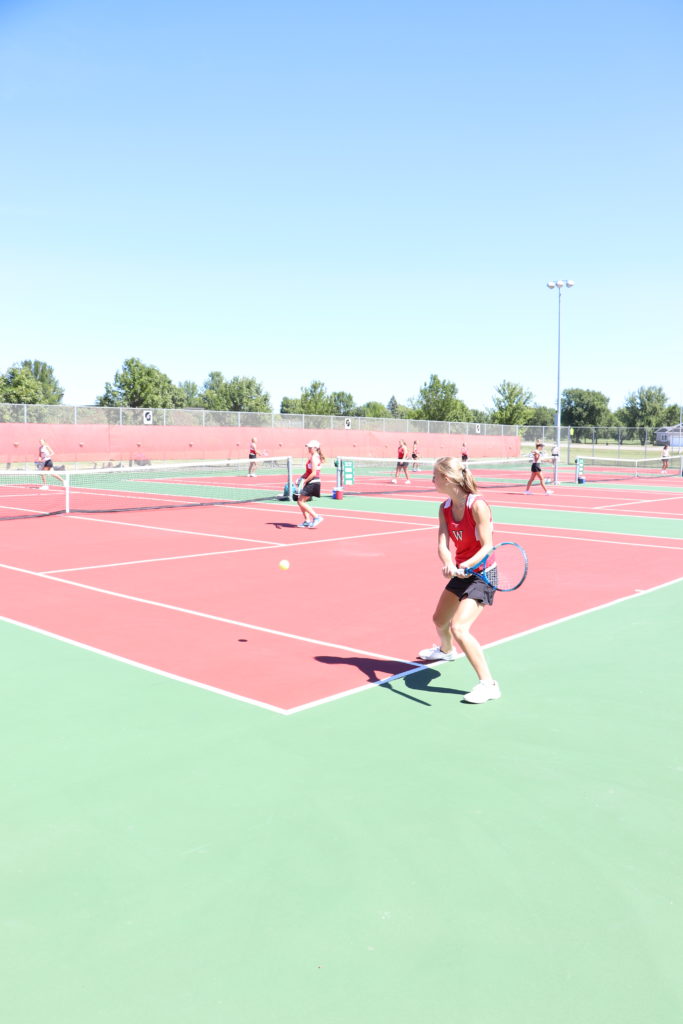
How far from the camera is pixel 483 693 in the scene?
5980mm

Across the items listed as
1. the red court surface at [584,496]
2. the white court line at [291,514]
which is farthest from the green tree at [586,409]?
the white court line at [291,514]

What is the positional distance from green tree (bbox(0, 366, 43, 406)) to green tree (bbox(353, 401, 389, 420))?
8294cm

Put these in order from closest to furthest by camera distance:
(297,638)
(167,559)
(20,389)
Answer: (297,638) → (167,559) → (20,389)

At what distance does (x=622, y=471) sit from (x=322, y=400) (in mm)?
50997

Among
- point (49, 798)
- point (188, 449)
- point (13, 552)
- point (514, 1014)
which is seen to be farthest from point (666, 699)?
point (188, 449)

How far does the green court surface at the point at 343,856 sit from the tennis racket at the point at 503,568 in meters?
0.81

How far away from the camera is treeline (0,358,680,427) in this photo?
72500 millimetres

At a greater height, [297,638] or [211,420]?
[211,420]

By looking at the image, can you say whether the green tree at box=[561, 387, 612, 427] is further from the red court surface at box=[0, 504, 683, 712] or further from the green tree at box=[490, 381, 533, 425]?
the red court surface at box=[0, 504, 683, 712]

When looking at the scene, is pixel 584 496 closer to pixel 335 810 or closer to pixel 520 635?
pixel 520 635

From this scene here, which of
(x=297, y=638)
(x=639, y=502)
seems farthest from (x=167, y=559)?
(x=639, y=502)

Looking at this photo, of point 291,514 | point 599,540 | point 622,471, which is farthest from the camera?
point 622,471

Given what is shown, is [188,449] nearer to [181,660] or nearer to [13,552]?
[13,552]

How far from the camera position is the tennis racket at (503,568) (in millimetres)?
6066
